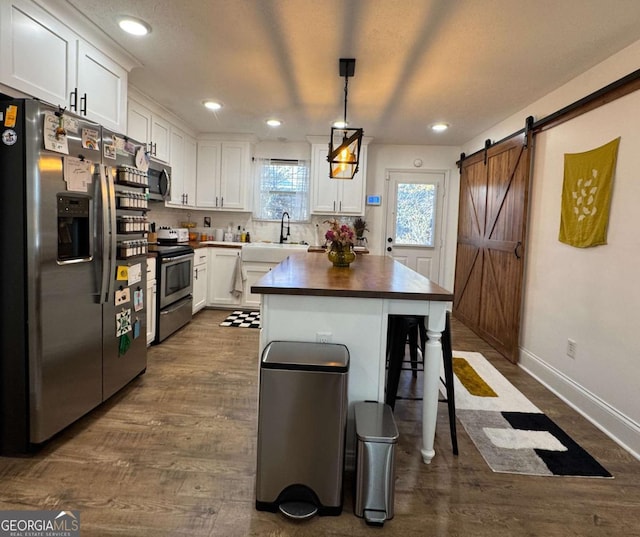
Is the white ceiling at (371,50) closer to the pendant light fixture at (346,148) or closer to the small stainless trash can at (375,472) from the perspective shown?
the pendant light fixture at (346,148)

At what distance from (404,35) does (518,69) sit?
1068 millimetres

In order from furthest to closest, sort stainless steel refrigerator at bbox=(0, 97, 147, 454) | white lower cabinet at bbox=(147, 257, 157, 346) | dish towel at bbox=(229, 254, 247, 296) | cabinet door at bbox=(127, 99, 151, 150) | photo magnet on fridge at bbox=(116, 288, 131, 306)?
dish towel at bbox=(229, 254, 247, 296)
cabinet door at bbox=(127, 99, 151, 150)
white lower cabinet at bbox=(147, 257, 157, 346)
photo magnet on fridge at bbox=(116, 288, 131, 306)
stainless steel refrigerator at bbox=(0, 97, 147, 454)

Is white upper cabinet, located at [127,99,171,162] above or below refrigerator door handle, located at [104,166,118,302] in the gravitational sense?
above

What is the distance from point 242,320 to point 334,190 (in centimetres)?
218

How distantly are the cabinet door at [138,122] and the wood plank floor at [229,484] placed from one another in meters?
2.51

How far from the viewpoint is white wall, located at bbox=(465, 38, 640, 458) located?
7.80ft

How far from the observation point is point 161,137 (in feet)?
14.3

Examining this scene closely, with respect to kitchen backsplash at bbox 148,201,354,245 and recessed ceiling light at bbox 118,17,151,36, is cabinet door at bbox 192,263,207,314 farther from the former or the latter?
recessed ceiling light at bbox 118,17,151,36

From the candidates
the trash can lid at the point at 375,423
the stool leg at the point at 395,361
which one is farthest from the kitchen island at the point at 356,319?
the stool leg at the point at 395,361

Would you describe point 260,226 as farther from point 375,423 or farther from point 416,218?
point 375,423

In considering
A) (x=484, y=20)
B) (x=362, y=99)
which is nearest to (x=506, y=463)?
(x=484, y=20)

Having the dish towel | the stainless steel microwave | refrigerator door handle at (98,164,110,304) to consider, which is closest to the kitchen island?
refrigerator door handle at (98,164,110,304)

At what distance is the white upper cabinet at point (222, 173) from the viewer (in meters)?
5.46

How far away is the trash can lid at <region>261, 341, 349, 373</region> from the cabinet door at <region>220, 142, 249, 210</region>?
13.1 feet
